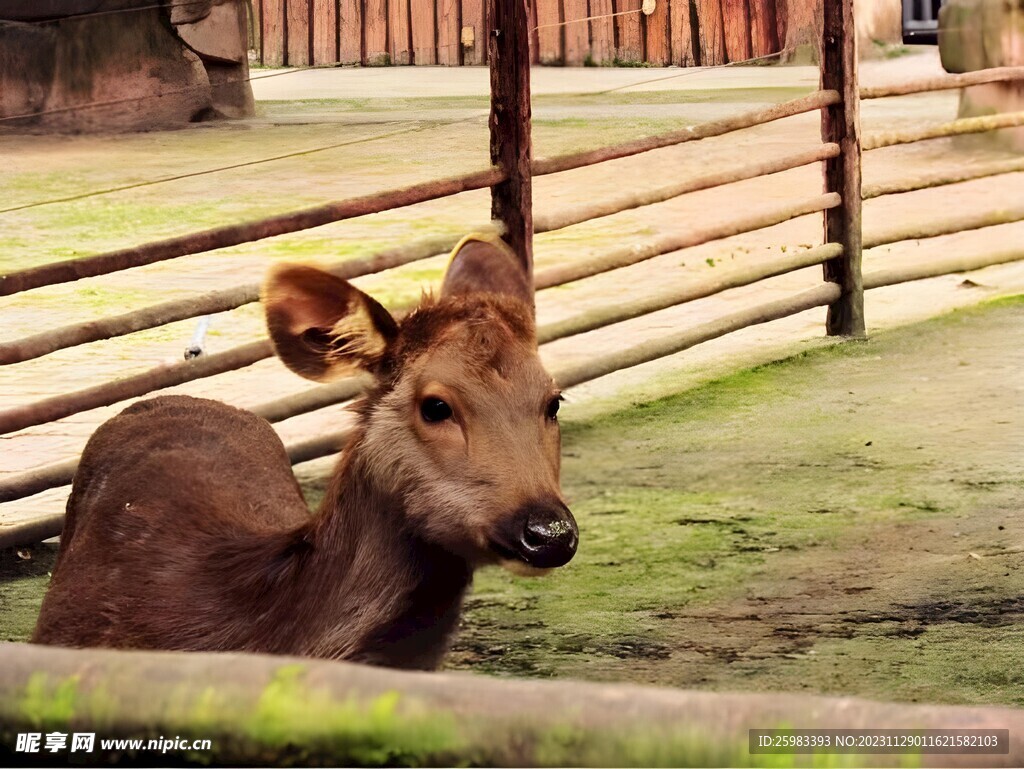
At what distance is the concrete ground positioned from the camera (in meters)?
7.99

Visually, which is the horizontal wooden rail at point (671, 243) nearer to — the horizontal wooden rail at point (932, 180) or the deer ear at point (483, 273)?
the horizontal wooden rail at point (932, 180)

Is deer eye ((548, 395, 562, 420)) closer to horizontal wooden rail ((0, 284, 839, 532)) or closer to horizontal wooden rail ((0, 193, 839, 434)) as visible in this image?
horizontal wooden rail ((0, 284, 839, 532))

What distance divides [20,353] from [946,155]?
9594 mm

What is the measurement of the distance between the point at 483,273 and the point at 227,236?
7.56 ft

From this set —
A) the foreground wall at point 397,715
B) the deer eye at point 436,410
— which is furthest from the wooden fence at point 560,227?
the foreground wall at point 397,715

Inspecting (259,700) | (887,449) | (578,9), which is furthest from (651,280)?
(259,700)

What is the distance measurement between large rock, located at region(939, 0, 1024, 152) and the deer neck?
10208 millimetres

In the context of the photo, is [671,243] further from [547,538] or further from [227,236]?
[547,538]

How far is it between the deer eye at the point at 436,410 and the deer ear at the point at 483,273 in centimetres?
48

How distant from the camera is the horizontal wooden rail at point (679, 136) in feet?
22.6

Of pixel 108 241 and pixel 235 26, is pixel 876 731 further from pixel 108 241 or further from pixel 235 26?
pixel 235 26

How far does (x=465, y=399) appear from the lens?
3.21 m

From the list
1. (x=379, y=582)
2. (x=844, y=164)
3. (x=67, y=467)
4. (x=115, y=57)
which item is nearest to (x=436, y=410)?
(x=379, y=582)

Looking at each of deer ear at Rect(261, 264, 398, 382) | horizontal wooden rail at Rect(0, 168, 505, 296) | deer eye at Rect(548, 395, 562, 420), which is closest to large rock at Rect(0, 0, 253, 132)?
horizontal wooden rail at Rect(0, 168, 505, 296)
